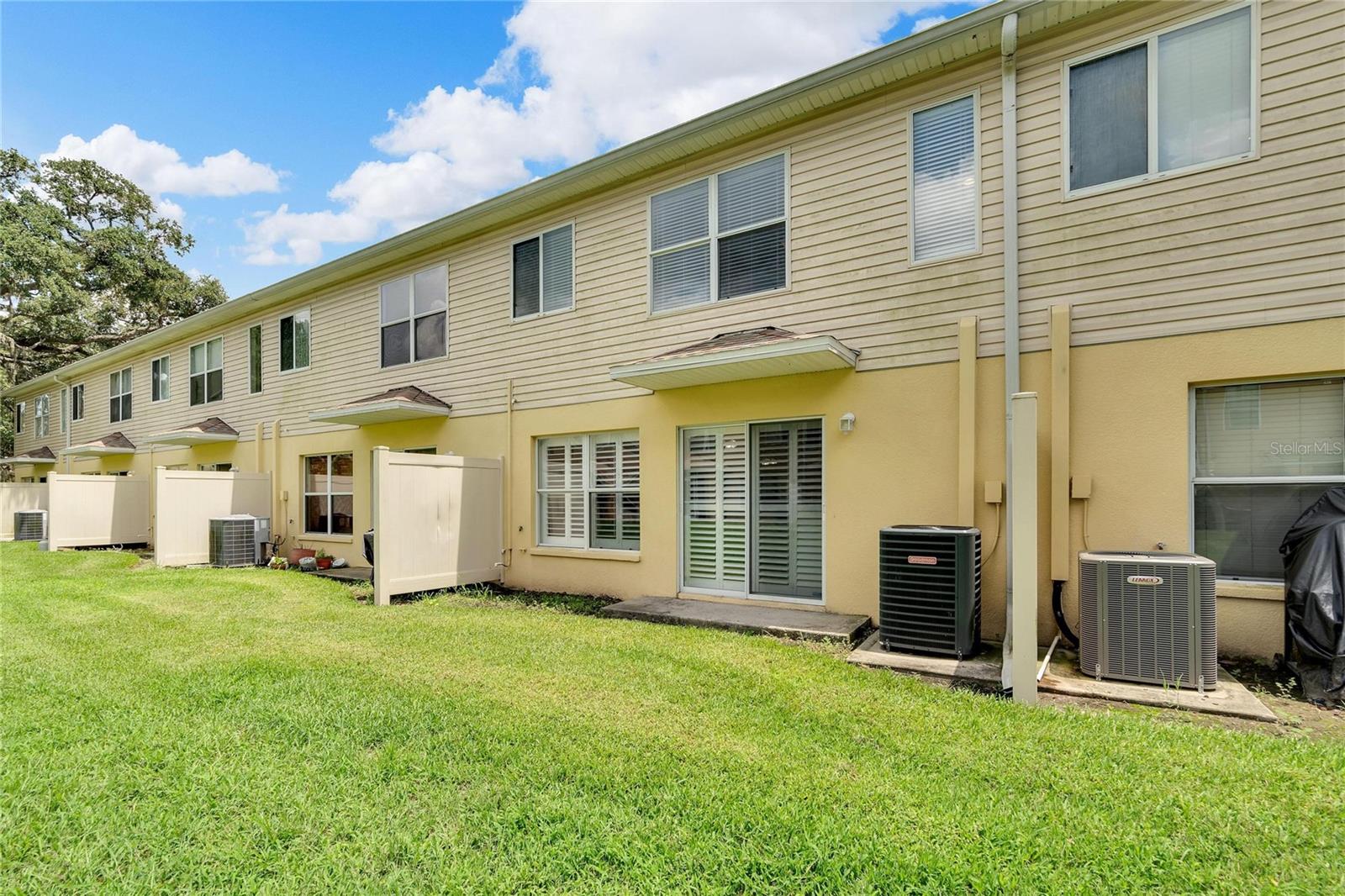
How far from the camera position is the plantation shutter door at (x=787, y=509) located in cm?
664

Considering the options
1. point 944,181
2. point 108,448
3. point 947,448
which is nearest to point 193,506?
point 108,448

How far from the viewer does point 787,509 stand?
680 centimetres

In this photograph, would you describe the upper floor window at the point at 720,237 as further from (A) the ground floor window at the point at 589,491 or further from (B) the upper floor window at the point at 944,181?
(A) the ground floor window at the point at 589,491

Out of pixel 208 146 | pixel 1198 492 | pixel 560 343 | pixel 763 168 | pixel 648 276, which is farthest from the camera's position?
pixel 208 146

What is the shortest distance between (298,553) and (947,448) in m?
11.6

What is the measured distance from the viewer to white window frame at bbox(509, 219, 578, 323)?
8562 mm

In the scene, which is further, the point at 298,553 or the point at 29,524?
the point at 29,524

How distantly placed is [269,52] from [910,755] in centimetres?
1264

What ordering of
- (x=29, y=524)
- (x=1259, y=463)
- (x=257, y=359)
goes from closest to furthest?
(x=1259, y=463)
(x=257, y=359)
(x=29, y=524)

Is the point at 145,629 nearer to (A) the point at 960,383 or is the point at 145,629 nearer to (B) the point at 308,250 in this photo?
(A) the point at 960,383

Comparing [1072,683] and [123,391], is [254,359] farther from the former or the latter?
[1072,683]

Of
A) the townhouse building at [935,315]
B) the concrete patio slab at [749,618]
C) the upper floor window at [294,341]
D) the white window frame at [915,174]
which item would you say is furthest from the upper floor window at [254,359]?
the white window frame at [915,174]

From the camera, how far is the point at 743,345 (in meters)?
6.17

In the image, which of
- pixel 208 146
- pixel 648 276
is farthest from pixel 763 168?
pixel 208 146
